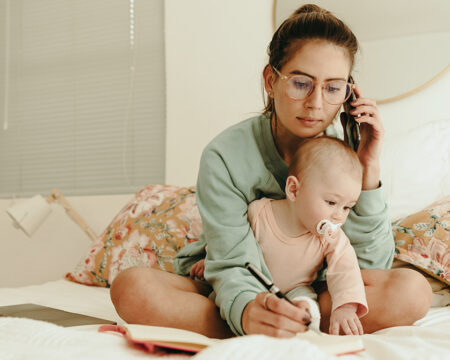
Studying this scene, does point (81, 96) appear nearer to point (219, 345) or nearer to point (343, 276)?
point (343, 276)

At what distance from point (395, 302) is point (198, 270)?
0.46m

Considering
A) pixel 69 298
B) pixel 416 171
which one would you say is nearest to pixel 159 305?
pixel 69 298

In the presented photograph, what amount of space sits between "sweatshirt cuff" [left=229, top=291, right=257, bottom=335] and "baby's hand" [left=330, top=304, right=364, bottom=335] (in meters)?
0.17

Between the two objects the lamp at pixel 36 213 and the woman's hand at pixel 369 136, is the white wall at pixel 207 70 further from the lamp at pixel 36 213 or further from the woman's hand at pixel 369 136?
the woman's hand at pixel 369 136

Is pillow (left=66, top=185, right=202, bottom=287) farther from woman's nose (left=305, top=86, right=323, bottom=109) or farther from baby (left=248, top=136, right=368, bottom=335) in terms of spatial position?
woman's nose (left=305, top=86, right=323, bottom=109)

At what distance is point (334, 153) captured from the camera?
3.47 ft

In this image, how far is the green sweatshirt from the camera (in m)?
1.08

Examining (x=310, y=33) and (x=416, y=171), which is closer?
(x=310, y=33)

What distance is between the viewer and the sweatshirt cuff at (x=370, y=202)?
1148mm

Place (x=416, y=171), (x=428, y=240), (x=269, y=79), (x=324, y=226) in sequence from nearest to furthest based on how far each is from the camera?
1. (x=324, y=226)
2. (x=269, y=79)
3. (x=428, y=240)
4. (x=416, y=171)

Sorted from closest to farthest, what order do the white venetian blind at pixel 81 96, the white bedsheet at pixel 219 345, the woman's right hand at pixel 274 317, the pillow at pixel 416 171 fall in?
the white bedsheet at pixel 219 345, the woman's right hand at pixel 274 317, the pillow at pixel 416 171, the white venetian blind at pixel 81 96

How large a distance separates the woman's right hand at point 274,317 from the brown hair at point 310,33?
1.89ft

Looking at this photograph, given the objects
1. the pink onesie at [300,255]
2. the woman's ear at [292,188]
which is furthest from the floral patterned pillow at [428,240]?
the woman's ear at [292,188]

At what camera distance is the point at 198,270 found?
121 cm
